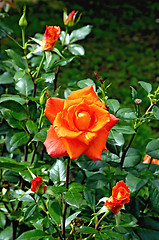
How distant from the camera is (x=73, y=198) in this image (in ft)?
3.13

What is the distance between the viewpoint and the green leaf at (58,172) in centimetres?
109

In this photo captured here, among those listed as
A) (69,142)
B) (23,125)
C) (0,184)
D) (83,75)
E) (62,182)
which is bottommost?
(83,75)

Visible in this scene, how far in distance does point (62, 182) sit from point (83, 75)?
2528mm

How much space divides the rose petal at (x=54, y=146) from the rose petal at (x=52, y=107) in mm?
35

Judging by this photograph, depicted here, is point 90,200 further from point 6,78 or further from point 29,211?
point 6,78

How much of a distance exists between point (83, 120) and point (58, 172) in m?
0.32

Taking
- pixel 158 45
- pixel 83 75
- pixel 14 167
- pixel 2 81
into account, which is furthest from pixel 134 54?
pixel 14 167

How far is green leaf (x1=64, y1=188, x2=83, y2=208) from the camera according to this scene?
0.93m

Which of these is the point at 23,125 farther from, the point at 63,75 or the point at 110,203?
the point at 63,75

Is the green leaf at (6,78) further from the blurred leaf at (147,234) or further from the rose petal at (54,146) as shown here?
the blurred leaf at (147,234)

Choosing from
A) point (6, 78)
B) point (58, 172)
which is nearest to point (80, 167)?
point (58, 172)

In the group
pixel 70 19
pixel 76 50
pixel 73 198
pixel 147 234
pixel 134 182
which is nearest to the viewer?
pixel 73 198

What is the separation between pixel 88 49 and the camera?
403 cm

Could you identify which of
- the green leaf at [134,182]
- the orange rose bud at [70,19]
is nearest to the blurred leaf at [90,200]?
the green leaf at [134,182]
